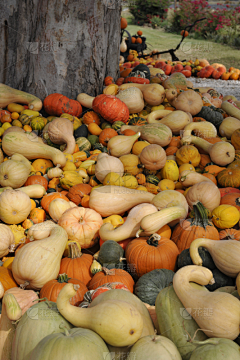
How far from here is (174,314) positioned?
1761 millimetres

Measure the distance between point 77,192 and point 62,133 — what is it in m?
1.14

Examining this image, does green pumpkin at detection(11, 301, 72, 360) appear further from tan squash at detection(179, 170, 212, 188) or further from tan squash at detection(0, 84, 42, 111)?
tan squash at detection(0, 84, 42, 111)

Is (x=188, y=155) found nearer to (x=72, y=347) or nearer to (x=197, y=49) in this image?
(x=72, y=347)

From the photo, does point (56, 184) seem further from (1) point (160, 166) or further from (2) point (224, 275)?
(2) point (224, 275)

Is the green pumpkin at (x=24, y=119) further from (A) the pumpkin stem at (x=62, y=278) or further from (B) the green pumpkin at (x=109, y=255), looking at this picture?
(A) the pumpkin stem at (x=62, y=278)

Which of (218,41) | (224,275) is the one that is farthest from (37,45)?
(218,41)

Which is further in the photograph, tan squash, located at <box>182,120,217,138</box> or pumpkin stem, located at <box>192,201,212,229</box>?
tan squash, located at <box>182,120,217,138</box>

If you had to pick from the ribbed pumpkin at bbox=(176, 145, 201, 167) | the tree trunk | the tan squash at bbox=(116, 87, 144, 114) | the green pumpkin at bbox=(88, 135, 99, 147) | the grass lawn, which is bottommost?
the green pumpkin at bbox=(88, 135, 99, 147)

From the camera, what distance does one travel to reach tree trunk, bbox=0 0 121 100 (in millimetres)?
4523

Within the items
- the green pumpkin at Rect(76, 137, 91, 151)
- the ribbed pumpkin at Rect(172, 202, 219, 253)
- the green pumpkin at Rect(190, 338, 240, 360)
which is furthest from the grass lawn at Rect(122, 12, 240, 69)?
the green pumpkin at Rect(190, 338, 240, 360)

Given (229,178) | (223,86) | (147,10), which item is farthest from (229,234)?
(147,10)

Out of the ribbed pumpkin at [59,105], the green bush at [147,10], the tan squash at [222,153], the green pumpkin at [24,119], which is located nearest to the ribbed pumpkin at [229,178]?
the tan squash at [222,153]

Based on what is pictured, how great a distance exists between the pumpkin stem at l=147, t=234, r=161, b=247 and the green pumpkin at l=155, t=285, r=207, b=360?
32.4 inches

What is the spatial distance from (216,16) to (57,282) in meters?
22.9
